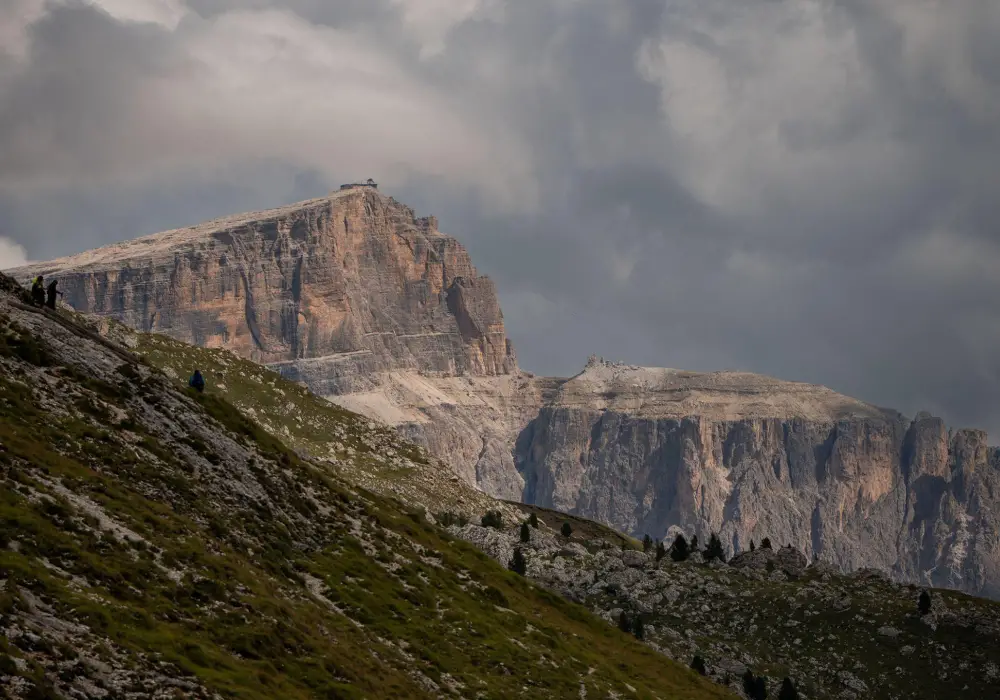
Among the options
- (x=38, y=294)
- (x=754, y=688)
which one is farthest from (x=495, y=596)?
(x=754, y=688)

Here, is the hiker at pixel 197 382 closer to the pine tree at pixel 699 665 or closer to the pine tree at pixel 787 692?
the pine tree at pixel 699 665

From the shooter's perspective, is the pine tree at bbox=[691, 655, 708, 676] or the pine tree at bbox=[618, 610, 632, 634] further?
the pine tree at bbox=[618, 610, 632, 634]

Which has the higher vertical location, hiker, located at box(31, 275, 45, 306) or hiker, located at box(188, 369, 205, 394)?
hiker, located at box(31, 275, 45, 306)

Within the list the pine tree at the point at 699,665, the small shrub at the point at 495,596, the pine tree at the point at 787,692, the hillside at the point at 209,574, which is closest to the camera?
the hillside at the point at 209,574

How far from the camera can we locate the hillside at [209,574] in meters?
52.7

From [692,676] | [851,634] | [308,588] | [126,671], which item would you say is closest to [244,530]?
[308,588]

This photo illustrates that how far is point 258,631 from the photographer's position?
204ft

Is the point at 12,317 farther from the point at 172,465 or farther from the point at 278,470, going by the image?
the point at 278,470

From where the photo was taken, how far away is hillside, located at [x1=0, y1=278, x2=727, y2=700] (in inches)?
2074

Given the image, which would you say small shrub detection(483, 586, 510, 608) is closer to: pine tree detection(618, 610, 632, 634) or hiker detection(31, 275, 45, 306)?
hiker detection(31, 275, 45, 306)

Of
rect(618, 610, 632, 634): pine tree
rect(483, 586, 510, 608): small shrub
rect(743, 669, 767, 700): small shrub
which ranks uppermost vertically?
rect(483, 586, 510, 608): small shrub

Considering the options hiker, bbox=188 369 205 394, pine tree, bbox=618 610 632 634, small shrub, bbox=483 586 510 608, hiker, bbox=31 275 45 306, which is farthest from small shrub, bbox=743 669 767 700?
hiker, bbox=31 275 45 306

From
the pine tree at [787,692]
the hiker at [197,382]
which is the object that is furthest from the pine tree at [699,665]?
the hiker at [197,382]

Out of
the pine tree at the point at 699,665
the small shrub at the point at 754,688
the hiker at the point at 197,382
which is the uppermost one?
the hiker at the point at 197,382
